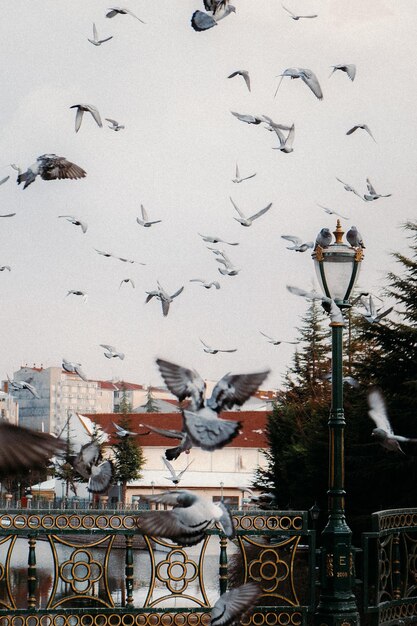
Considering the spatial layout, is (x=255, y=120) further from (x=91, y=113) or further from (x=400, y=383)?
(x=400, y=383)

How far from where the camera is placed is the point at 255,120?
68.3ft

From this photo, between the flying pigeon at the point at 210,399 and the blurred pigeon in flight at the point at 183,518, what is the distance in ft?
2.48

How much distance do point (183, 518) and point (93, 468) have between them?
25.4 ft

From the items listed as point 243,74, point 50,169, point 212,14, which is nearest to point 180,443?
point 212,14

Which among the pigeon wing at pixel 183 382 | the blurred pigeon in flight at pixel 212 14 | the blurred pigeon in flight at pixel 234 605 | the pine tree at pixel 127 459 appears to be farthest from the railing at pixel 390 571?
the pine tree at pixel 127 459

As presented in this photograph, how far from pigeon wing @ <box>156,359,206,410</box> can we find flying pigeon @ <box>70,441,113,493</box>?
4.96 metres

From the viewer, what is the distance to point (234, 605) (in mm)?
8719

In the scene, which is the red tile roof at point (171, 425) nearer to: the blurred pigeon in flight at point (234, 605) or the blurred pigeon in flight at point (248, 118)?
the blurred pigeon in flight at point (248, 118)

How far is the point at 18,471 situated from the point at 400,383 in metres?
27.0

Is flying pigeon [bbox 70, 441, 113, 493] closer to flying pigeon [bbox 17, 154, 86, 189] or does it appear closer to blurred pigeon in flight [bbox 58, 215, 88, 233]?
flying pigeon [bbox 17, 154, 86, 189]

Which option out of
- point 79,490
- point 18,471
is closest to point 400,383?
point 18,471

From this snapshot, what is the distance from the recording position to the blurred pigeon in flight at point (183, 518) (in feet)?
25.7

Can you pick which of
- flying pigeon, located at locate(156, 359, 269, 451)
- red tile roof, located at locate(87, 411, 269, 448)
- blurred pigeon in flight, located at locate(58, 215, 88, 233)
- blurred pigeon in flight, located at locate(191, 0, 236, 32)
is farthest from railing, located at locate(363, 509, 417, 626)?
red tile roof, located at locate(87, 411, 269, 448)

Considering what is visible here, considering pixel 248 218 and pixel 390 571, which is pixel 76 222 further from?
pixel 390 571
